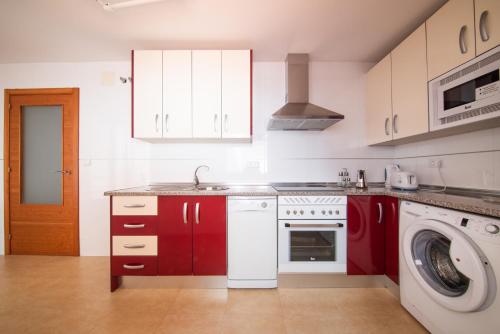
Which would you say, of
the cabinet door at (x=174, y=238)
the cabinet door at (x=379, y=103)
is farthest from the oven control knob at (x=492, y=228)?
the cabinet door at (x=174, y=238)

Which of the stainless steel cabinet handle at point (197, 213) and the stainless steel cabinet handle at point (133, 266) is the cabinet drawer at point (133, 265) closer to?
the stainless steel cabinet handle at point (133, 266)

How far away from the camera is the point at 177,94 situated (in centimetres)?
214

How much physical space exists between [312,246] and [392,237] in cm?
67

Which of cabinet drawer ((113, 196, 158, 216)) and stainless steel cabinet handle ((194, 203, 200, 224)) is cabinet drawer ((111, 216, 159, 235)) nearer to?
cabinet drawer ((113, 196, 158, 216))

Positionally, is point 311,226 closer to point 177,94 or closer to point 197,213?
point 197,213

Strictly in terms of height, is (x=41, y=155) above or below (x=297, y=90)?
below

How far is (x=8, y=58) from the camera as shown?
249 centimetres

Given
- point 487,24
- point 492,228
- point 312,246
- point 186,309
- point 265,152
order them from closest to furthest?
point 492,228
point 487,24
point 186,309
point 312,246
point 265,152

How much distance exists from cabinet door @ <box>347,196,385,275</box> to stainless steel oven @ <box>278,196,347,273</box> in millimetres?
55

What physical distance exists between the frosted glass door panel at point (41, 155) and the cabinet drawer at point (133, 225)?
1443 millimetres

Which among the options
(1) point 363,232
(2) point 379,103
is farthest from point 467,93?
(1) point 363,232

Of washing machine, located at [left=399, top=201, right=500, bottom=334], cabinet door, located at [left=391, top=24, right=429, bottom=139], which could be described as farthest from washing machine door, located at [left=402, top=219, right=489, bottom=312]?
cabinet door, located at [left=391, top=24, right=429, bottom=139]

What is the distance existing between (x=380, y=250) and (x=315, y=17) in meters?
2.16

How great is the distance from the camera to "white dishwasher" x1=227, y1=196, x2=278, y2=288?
1.84 m
